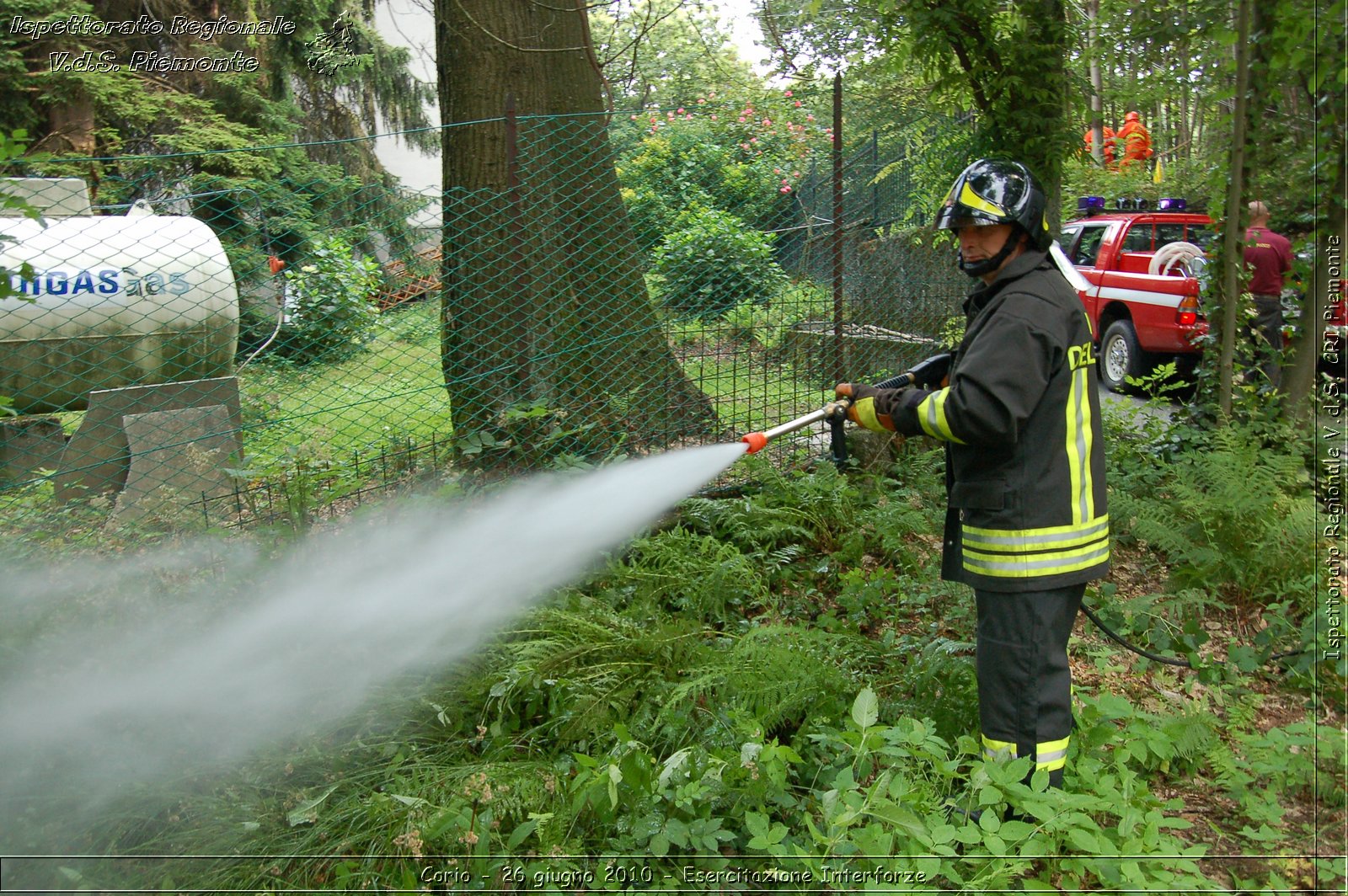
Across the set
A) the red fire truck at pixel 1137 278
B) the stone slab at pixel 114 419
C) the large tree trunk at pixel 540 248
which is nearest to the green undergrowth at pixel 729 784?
the large tree trunk at pixel 540 248

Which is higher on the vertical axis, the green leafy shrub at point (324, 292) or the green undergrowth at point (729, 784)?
the green leafy shrub at point (324, 292)

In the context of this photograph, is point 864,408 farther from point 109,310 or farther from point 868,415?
point 109,310

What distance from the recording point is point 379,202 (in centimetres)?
597

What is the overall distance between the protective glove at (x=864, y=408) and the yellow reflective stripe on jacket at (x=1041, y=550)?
1.62ft

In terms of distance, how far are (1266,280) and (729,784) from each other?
6.51 metres

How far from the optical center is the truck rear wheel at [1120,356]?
11016 mm

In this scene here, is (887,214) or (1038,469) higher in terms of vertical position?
(887,214)

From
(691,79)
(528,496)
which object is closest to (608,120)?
(528,496)

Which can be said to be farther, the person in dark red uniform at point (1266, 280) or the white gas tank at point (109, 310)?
the white gas tank at point (109, 310)

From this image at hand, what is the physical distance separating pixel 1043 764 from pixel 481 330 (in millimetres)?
3520

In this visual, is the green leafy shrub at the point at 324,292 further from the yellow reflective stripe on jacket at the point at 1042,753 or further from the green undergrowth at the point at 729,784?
the yellow reflective stripe on jacket at the point at 1042,753

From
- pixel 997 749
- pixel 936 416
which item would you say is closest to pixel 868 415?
pixel 936 416

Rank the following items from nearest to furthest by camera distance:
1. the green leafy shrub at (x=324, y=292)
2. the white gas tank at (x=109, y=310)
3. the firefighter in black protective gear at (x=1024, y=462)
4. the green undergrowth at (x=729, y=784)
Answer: the green undergrowth at (x=729, y=784) → the firefighter in black protective gear at (x=1024, y=462) → the white gas tank at (x=109, y=310) → the green leafy shrub at (x=324, y=292)

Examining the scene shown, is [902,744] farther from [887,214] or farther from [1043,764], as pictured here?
[887,214]
